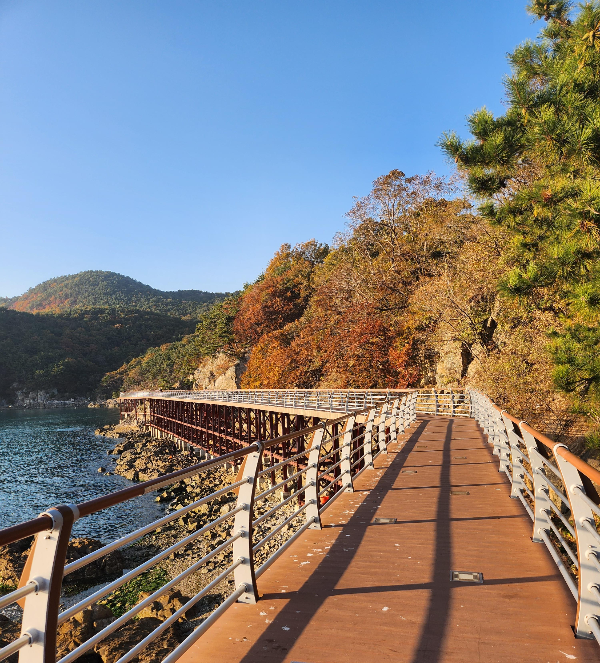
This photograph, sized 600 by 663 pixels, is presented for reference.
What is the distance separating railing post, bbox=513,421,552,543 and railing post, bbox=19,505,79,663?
144 inches

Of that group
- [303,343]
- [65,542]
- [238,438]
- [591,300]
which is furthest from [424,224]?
[65,542]

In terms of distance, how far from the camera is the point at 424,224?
34.5 m

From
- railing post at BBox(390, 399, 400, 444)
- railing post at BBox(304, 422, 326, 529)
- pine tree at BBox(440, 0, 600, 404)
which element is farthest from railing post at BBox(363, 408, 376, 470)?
pine tree at BBox(440, 0, 600, 404)

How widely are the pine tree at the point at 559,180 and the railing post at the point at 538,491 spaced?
5683 millimetres

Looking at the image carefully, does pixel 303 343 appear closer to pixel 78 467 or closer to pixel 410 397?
pixel 78 467

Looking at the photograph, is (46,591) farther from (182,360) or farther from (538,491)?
(182,360)

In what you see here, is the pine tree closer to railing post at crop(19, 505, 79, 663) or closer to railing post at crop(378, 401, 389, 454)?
railing post at crop(378, 401, 389, 454)

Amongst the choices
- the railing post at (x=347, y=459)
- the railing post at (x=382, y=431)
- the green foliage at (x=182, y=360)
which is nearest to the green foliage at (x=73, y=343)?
the green foliage at (x=182, y=360)

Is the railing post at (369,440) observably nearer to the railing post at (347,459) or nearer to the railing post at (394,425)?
the railing post at (347,459)

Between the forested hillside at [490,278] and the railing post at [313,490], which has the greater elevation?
the forested hillside at [490,278]

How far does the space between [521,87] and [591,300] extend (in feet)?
17.6

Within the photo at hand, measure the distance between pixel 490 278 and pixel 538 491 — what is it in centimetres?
2071

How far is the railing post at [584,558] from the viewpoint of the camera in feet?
9.04

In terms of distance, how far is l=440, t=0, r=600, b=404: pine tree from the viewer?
9148 millimetres
